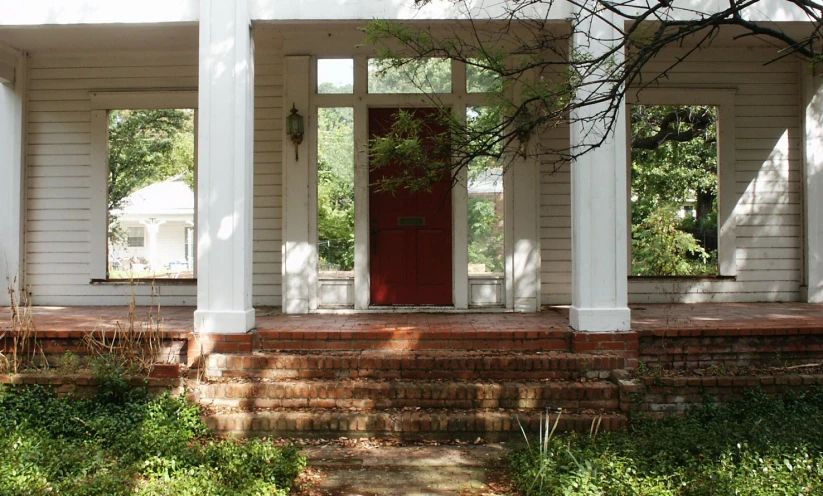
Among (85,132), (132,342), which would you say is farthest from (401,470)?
(85,132)

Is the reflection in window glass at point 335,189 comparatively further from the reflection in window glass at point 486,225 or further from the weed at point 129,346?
the weed at point 129,346

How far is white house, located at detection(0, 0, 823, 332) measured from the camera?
710 centimetres

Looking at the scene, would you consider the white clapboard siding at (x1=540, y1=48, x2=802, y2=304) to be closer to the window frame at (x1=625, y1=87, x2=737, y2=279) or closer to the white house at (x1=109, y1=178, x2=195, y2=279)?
the window frame at (x1=625, y1=87, x2=737, y2=279)

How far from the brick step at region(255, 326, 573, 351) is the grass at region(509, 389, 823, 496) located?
102cm

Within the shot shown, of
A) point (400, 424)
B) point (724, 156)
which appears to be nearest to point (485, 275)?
point (400, 424)

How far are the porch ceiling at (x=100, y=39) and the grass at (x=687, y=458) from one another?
530 cm

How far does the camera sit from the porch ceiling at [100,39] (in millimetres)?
6793

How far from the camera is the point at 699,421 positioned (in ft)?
16.1

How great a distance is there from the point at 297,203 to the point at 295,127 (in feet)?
2.62

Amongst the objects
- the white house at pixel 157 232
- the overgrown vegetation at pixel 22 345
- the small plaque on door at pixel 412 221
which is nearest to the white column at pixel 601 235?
the small plaque on door at pixel 412 221

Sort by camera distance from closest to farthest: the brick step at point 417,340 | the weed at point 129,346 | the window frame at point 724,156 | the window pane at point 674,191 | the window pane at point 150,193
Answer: the weed at point 129,346, the brick step at point 417,340, the window frame at point 724,156, the window pane at point 674,191, the window pane at point 150,193

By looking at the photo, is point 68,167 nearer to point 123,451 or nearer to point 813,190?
point 123,451

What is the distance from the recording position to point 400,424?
4832 mm

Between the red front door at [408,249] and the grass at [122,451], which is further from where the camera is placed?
the red front door at [408,249]
